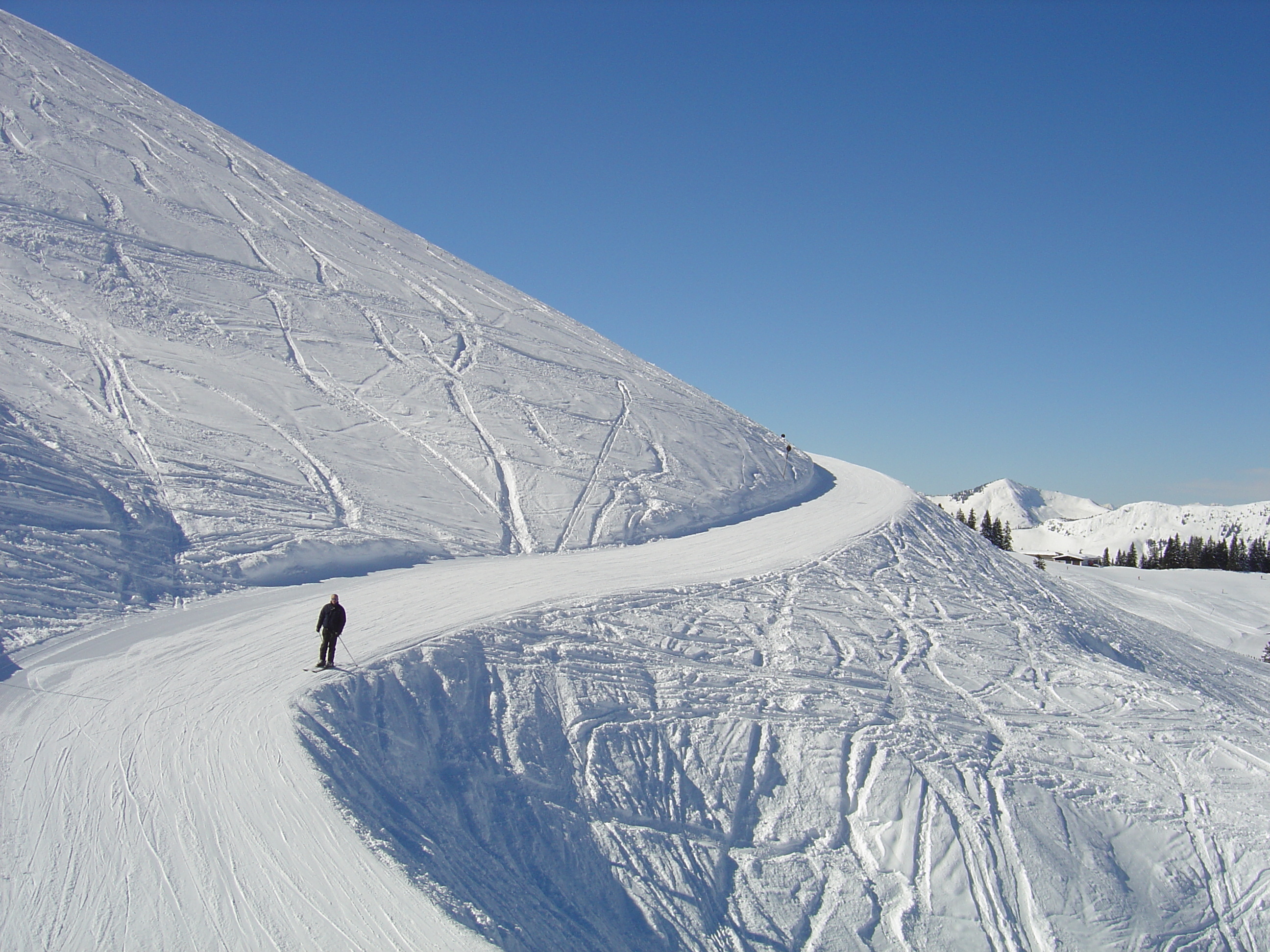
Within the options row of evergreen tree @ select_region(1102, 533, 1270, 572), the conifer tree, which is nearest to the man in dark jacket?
row of evergreen tree @ select_region(1102, 533, 1270, 572)

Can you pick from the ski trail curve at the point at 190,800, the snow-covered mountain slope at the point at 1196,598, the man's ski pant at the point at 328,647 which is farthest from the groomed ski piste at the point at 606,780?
the snow-covered mountain slope at the point at 1196,598

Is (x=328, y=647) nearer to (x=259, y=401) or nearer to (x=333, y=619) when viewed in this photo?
(x=333, y=619)

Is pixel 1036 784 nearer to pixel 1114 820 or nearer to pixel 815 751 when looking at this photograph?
pixel 1114 820

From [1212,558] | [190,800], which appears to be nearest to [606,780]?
[190,800]

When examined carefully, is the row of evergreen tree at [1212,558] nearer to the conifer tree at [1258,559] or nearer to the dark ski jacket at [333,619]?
the conifer tree at [1258,559]

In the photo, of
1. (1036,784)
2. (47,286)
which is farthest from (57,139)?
(1036,784)

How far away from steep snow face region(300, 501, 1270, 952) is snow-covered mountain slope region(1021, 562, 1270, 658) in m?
18.6

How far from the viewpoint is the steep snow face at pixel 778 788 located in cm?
923

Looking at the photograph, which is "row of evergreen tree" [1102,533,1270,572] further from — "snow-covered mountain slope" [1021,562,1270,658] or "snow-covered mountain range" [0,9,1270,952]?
"snow-covered mountain range" [0,9,1270,952]

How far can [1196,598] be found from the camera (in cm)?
3919

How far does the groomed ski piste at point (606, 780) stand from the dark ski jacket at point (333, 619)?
0.68m

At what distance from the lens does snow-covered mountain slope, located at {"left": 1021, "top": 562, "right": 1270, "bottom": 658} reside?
110 ft

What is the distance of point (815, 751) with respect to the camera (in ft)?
39.4

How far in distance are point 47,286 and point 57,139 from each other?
12944 millimetres
